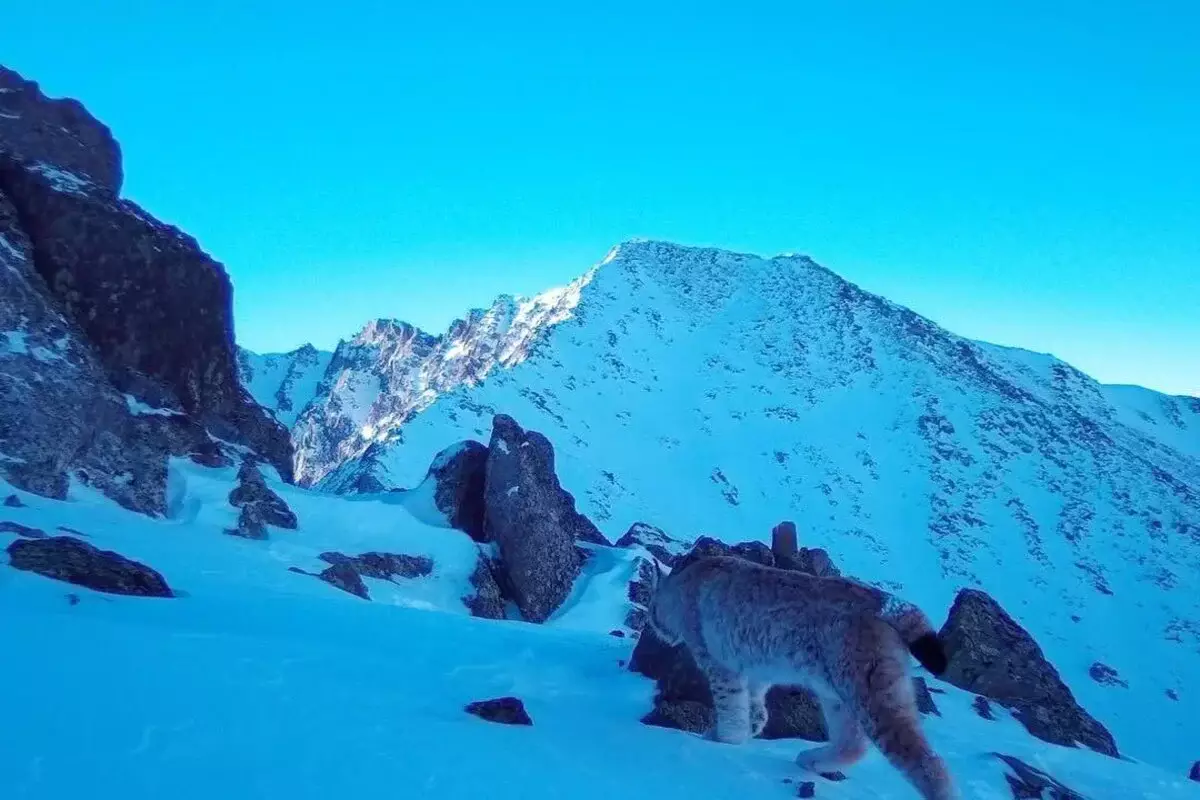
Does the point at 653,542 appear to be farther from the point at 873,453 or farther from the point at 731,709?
the point at 873,453

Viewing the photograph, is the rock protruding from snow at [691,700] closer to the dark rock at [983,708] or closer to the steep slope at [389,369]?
the dark rock at [983,708]

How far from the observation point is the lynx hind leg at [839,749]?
6.79m

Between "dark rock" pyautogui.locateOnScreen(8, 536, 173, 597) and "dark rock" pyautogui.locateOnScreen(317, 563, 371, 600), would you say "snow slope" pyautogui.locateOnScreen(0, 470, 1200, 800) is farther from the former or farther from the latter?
"dark rock" pyautogui.locateOnScreen(317, 563, 371, 600)

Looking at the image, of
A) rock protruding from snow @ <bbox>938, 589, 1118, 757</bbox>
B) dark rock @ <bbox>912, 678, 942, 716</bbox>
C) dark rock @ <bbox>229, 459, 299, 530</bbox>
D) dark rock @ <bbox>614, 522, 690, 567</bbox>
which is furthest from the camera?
dark rock @ <bbox>614, 522, 690, 567</bbox>

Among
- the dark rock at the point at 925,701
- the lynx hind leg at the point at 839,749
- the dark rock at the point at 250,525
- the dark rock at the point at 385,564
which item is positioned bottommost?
the dark rock at the point at 385,564

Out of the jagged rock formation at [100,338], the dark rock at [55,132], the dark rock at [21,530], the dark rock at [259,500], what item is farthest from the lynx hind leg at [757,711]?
the dark rock at [55,132]

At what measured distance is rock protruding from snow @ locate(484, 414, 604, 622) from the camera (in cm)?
2922

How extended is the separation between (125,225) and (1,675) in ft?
69.6

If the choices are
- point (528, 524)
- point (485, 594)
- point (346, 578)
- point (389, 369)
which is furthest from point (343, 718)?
point (389, 369)

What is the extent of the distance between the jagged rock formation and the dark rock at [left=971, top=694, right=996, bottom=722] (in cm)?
1779

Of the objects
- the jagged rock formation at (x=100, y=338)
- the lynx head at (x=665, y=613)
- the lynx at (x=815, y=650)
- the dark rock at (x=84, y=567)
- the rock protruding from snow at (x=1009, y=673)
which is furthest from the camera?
the jagged rock formation at (x=100, y=338)

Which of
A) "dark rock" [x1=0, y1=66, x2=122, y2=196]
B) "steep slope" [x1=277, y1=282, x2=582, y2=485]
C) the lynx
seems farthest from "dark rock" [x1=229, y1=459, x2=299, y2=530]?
"steep slope" [x1=277, y1=282, x2=582, y2=485]

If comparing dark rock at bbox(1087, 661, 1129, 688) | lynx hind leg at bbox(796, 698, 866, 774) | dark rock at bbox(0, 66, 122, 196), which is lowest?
dark rock at bbox(1087, 661, 1129, 688)

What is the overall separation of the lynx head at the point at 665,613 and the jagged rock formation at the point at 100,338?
47.9ft
